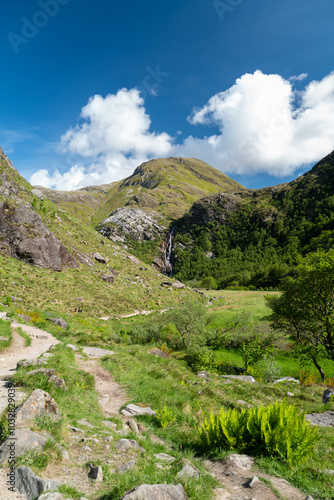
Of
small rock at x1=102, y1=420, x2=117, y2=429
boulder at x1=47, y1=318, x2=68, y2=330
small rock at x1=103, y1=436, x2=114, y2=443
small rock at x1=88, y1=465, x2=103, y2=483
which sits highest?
small rock at x1=88, y1=465, x2=103, y2=483

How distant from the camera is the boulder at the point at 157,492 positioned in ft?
14.7

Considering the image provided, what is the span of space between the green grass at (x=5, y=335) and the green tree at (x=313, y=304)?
24.0 metres

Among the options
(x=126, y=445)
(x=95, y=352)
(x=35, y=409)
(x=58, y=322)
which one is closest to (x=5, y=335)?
(x=95, y=352)

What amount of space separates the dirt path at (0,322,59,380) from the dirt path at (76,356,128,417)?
298cm

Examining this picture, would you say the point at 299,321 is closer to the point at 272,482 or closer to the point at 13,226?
the point at 272,482

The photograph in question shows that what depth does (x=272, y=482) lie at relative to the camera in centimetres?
592

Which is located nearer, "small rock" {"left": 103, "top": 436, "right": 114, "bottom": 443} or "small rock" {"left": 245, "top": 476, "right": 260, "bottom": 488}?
"small rock" {"left": 245, "top": 476, "right": 260, "bottom": 488}

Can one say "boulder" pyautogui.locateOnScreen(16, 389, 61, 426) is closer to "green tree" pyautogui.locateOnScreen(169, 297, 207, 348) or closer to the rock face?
"green tree" pyautogui.locateOnScreen(169, 297, 207, 348)

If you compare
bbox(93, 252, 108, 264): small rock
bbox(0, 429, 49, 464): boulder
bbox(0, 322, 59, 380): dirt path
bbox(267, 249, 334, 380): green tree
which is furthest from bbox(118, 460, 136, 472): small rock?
bbox(93, 252, 108, 264): small rock

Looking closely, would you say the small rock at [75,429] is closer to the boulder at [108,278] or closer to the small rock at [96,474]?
the small rock at [96,474]

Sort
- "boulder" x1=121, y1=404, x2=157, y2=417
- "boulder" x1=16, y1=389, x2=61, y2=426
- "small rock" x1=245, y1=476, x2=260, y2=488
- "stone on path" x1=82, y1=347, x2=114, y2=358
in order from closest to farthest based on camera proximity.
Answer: "small rock" x1=245, y1=476, x2=260, y2=488 → "boulder" x1=16, y1=389, x2=61, y2=426 → "boulder" x1=121, y1=404, x2=157, y2=417 → "stone on path" x1=82, y1=347, x2=114, y2=358

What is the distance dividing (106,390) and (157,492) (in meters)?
8.27

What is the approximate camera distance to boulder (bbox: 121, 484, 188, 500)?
447 centimetres

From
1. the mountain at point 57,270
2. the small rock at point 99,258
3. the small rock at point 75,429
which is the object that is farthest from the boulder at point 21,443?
the small rock at point 99,258
